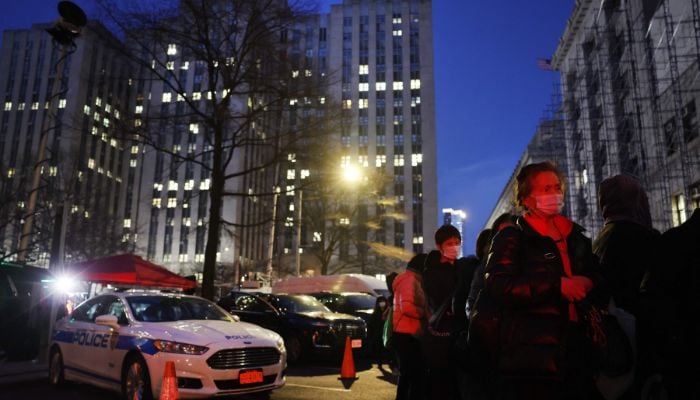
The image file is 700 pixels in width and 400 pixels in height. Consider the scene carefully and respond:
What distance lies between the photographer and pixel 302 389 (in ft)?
28.9

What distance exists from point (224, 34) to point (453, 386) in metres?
15.7

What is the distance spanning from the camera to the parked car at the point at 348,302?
1578 cm

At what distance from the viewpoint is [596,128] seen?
3181 cm

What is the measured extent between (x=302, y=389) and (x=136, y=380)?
2.90 m

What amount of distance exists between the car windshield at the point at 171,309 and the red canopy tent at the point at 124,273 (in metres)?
6.37

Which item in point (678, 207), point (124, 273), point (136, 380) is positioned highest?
point (678, 207)

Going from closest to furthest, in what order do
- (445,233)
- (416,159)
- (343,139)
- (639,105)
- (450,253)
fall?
(450,253) → (445,233) → (639,105) → (343,139) → (416,159)

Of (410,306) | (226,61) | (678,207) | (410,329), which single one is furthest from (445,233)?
(678,207)

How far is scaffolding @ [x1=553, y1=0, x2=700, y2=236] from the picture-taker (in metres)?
20.2

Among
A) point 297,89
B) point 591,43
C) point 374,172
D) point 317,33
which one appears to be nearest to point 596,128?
point 591,43

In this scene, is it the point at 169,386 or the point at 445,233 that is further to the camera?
the point at 169,386

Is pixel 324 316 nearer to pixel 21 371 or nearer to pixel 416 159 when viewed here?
pixel 21 371

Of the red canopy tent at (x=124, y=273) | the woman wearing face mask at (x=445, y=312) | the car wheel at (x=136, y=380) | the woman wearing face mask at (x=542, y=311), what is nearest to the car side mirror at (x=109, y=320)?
the car wheel at (x=136, y=380)

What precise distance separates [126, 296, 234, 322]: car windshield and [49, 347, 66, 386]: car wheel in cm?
195
